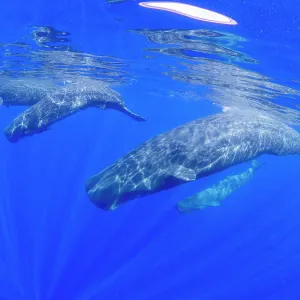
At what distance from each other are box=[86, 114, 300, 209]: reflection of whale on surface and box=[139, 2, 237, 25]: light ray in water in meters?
3.62

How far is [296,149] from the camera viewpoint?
16578 millimetres

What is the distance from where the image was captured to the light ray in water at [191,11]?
10219mm

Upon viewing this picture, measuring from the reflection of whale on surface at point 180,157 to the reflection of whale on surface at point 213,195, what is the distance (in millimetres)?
3599

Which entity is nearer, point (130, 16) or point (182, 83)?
point (130, 16)

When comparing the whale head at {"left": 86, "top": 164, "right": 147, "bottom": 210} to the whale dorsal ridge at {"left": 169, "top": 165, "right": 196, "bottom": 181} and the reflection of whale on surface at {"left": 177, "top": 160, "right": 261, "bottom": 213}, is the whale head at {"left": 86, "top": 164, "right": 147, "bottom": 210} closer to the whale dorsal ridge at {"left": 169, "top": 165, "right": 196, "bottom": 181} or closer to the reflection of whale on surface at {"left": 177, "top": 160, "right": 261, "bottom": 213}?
the whale dorsal ridge at {"left": 169, "top": 165, "right": 196, "bottom": 181}

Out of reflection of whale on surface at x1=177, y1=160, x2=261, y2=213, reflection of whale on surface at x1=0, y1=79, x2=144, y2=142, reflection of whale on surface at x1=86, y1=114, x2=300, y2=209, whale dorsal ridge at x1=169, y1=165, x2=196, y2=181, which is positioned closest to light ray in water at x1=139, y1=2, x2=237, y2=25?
reflection of whale on surface at x1=86, y1=114, x2=300, y2=209

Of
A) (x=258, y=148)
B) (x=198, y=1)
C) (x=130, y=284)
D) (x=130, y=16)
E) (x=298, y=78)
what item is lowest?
(x=130, y=284)

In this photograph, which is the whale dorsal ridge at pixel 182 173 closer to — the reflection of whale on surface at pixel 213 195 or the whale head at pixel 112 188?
the whale head at pixel 112 188

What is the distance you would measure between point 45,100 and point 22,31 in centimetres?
306

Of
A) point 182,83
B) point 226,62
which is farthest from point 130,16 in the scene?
point 182,83

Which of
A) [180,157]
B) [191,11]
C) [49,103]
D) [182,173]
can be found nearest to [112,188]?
[182,173]

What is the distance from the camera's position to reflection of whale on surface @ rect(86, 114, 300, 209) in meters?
10.0

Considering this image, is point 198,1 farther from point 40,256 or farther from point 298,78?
point 40,256

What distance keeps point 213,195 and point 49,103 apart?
863 cm
